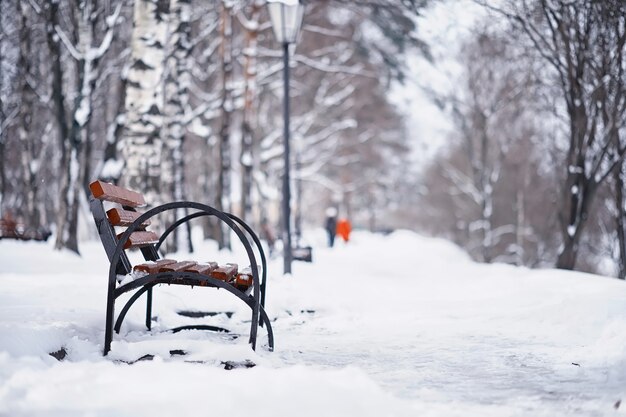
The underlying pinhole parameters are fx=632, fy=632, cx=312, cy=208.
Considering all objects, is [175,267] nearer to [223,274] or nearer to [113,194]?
[223,274]

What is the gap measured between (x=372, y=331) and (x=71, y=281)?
11.2ft

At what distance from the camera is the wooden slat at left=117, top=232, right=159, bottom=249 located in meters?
4.12

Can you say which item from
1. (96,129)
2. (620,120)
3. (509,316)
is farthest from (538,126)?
(509,316)

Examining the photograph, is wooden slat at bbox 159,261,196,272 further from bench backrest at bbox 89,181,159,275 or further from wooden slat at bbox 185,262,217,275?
bench backrest at bbox 89,181,159,275

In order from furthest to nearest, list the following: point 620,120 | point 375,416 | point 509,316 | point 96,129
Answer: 1. point 96,129
2. point 620,120
3. point 509,316
4. point 375,416

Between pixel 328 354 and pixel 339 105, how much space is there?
25.2 meters

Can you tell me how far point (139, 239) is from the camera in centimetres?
431

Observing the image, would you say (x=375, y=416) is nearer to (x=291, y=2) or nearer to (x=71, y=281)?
(x=71, y=281)

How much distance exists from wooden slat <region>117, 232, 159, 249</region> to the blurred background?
5.32 meters

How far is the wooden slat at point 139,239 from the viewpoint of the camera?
13.5ft

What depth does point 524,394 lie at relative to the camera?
3461 mm

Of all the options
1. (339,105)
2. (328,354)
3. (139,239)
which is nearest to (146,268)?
(139,239)

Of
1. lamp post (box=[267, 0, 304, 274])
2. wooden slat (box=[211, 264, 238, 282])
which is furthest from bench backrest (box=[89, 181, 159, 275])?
→ lamp post (box=[267, 0, 304, 274])

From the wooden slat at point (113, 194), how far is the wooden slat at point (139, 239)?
0.24m
